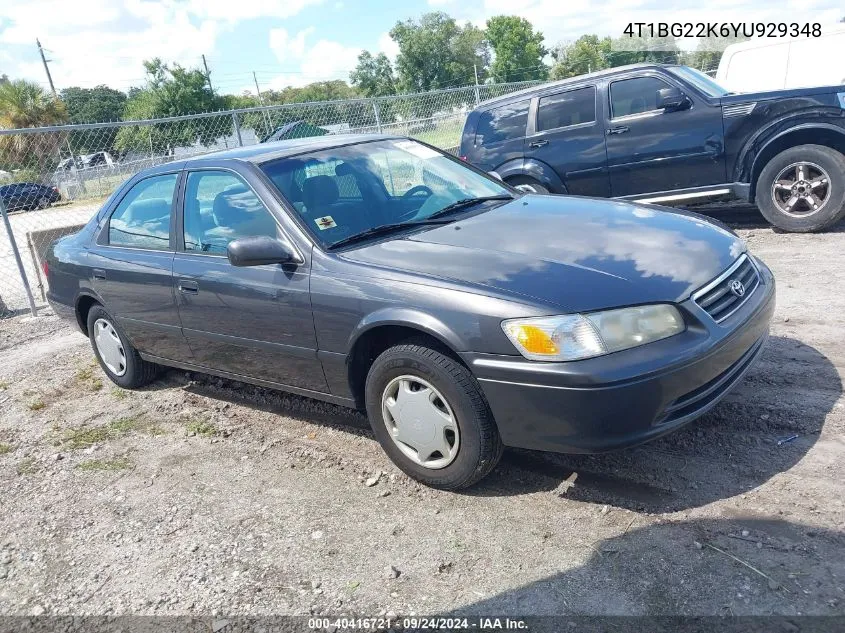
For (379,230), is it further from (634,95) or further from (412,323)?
(634,95)

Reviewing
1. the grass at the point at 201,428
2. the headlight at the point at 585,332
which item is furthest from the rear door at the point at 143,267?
the headlight at the point at 585,332

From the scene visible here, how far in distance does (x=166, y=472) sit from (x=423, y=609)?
2.08 meters

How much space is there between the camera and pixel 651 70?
25.6 feet

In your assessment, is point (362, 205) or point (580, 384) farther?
point (362, 205)

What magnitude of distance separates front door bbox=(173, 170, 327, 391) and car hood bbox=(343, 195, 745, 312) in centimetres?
48

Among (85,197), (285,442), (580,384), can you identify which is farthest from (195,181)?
(85,197)

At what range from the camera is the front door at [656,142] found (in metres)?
7.40

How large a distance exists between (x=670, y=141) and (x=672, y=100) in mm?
429

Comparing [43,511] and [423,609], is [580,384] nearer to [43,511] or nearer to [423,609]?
[423,609]

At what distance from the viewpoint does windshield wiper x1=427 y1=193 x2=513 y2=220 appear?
4062 millimetres

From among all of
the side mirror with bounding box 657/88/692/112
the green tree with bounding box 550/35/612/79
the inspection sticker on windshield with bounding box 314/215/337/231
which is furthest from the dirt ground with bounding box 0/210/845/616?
the green tree with bounding box 550/35/612/79

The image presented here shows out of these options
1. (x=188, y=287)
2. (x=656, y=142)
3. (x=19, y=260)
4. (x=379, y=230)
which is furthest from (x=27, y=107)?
(x=379, y=230)

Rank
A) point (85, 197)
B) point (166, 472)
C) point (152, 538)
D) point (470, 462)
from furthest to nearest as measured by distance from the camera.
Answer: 1. point (85, 197)
2. point (166, 472)
3. point (152, 538)
4. point (470, 462)

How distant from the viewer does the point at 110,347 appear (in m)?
5.48
